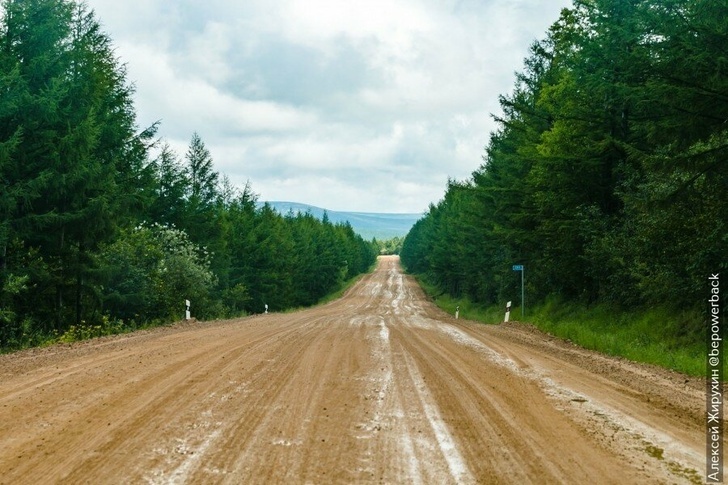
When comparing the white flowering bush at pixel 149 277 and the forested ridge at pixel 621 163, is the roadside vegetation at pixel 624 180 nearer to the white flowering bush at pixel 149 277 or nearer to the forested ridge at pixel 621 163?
the forested ridge at pixel 621 163

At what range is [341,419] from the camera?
5.84m

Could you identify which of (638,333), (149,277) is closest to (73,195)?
(149,277)

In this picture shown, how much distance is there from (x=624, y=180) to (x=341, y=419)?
1490 centimetres

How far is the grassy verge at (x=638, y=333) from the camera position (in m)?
11.0

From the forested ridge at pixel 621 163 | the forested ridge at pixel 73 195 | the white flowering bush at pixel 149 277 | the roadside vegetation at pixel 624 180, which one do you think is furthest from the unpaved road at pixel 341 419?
the white flowering bush at pixel 149 277

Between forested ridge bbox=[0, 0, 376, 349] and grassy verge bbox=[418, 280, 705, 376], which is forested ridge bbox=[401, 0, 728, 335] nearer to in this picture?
grassy verge bbox=[418, 280, 705, 376]

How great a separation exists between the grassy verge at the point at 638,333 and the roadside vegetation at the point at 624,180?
5 cm

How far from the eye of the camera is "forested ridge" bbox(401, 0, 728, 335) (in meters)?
9.70

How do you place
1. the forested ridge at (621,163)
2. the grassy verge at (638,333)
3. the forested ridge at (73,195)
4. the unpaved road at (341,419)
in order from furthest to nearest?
1. the forested ridge at (73,195)
2. the grassy verge at (638,333)
3. the forested ridge at (621,163)
4. the unpaved road at (341,419)

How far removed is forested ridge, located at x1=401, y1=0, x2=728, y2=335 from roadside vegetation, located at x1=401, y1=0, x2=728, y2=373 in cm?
4

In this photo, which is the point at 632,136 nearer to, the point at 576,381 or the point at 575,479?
the point at 576,381

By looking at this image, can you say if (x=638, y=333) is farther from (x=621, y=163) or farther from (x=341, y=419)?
(x=341, y=419)

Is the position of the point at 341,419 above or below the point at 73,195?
below

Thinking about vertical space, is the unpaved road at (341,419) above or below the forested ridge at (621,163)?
below
